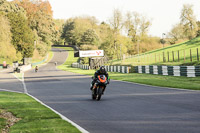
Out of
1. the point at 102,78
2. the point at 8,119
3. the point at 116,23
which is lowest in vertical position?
the point at 8,119

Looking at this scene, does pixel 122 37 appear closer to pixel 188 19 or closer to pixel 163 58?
pixel 188 19

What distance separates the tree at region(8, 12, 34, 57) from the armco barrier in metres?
53.7

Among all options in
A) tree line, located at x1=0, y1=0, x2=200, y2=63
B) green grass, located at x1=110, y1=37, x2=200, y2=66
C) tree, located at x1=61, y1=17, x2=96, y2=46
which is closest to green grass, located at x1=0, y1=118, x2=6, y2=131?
green grass, located at x1=110, y1=37, x2=200, y2=66

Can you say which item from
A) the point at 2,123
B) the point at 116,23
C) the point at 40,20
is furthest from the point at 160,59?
the point at 40,20

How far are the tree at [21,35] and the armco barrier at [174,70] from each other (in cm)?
5367

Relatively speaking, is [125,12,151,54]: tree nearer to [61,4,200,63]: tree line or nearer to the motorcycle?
[61,4,200,63]: tree line

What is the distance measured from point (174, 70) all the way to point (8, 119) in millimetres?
23200

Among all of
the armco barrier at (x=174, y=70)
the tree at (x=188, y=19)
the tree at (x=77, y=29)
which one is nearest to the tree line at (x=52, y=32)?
the tree at (x=188, y=19)

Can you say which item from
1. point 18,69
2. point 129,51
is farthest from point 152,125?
point 129,51

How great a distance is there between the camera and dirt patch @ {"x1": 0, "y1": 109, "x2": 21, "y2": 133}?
27.1 feet

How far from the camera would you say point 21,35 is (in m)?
86.2

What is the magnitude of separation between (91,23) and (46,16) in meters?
50.4

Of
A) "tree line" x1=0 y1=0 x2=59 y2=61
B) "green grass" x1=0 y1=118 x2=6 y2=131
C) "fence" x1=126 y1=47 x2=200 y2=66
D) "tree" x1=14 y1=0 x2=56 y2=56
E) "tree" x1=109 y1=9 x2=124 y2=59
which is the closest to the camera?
"green grass" x1=0 y1=118 x2=6 y2=131

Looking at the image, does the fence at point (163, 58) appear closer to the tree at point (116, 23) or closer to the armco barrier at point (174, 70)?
the armco barrier at point (174, 70)
